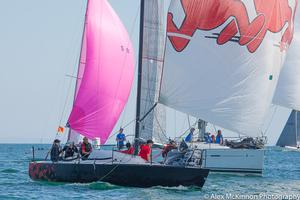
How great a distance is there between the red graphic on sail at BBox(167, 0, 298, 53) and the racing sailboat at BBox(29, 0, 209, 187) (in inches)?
64.0

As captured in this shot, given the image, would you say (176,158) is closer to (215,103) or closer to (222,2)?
(215,103)

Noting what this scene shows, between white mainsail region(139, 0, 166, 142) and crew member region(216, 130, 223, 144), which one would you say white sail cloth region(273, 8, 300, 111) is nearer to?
crew member region(216, 130, 223, 144)

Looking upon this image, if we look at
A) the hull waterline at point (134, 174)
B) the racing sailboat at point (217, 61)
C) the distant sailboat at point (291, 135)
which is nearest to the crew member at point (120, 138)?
the racing sailboat at point (217, 61)

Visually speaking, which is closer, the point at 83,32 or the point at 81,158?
the point at 81,158

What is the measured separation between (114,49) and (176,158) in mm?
6805

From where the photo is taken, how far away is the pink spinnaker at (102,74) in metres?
31.2

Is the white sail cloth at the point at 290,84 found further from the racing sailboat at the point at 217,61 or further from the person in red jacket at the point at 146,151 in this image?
the person in red jacket at the point at 146,151

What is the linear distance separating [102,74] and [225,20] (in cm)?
517

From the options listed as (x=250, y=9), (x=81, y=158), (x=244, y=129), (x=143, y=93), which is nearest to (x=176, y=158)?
(x=81, y=158)

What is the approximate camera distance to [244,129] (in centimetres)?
3312

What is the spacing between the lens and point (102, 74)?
1265 inches

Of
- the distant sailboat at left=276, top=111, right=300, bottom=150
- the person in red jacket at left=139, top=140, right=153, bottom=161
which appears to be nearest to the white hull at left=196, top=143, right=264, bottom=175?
the person in red jacket at left=139, top=140, right=153, bottom=161

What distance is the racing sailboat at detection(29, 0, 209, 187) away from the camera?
88.9 feet

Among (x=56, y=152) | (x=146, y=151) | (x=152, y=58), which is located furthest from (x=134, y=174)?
(x=152, y=58)
